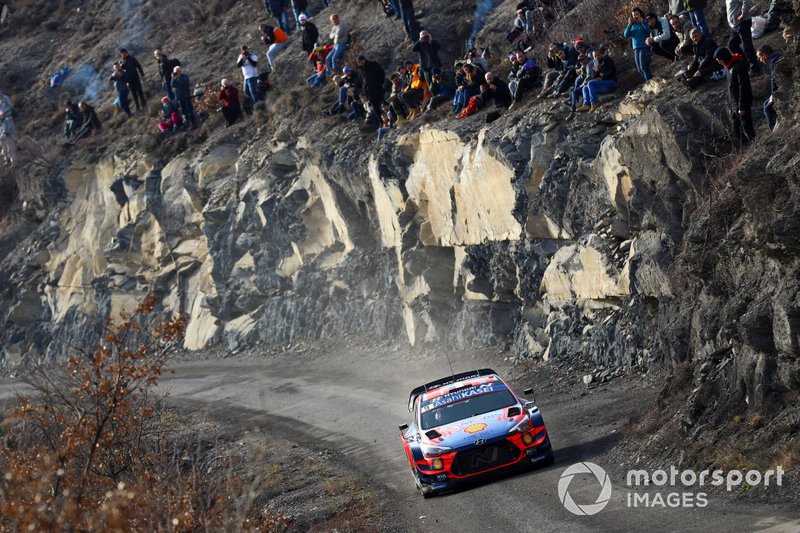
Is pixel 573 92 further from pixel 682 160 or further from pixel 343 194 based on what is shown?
pixel 343 194

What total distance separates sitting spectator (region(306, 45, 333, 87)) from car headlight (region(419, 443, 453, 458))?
22.5 meters

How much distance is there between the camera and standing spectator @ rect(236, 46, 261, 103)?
35438 millimetres

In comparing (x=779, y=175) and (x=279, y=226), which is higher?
(x=779, y=175)

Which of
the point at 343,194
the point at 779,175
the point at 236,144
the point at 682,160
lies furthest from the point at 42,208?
the point at 779,175

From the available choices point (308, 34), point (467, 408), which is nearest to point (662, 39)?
point (467, 408)

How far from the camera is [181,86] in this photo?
122ft

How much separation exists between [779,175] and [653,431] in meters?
4.42

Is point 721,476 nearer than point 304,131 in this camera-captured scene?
Yes

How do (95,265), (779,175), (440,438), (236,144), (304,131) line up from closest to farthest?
(779,175) → (440,438) → (304,131) → (236,144) → (95,265)

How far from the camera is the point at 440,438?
14.8 meters

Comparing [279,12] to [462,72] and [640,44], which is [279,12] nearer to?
[462,72]

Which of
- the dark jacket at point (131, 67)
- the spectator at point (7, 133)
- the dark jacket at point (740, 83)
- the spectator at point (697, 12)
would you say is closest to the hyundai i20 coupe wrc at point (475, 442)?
the dark jacket at point (740, 83)

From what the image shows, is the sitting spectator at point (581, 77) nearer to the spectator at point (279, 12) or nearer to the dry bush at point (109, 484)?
the dry bush at point (109, 484)

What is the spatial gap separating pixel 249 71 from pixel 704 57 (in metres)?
21.3
